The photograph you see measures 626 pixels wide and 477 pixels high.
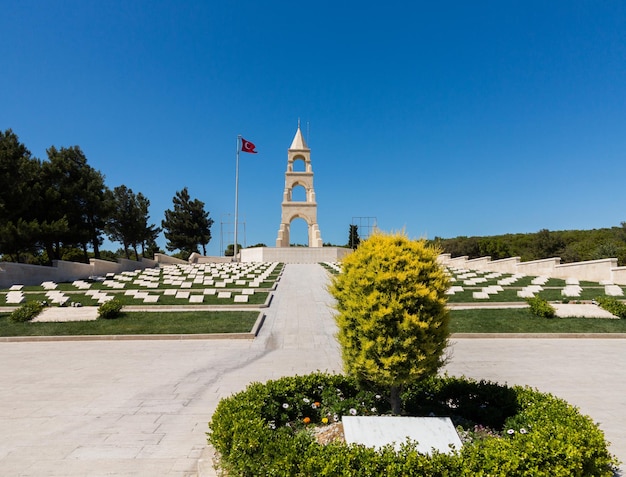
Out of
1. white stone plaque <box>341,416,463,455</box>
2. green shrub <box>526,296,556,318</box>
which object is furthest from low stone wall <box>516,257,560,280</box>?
white stone plaque <box>341,416,463,455</box>

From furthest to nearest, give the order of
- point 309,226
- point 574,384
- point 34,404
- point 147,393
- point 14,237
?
1. point 309,226
2. point 14,237
3. point 574,384
4. point 147,393
5. point 34,404

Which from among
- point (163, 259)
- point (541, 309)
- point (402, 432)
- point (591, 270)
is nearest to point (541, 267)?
point (591, 270)

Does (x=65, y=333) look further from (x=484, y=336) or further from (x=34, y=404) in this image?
(x=484, y=336)

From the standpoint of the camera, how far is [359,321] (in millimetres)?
4375

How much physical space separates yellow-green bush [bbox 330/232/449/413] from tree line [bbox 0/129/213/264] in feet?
93.6

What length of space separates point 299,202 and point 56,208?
102ft

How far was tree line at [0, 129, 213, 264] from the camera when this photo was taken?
83.9 ft

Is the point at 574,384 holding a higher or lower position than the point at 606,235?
lower

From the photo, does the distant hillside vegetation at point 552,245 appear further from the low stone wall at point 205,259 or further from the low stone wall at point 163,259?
the low stone wall at point 163,259

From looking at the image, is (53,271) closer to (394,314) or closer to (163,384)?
(163,384)

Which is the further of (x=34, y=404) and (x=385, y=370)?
(x=34, y=404)

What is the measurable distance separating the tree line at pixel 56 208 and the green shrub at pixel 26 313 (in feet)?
52.5

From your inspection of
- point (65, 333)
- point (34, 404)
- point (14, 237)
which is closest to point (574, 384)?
point (34, 404)

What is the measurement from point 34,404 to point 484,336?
10762 mm
